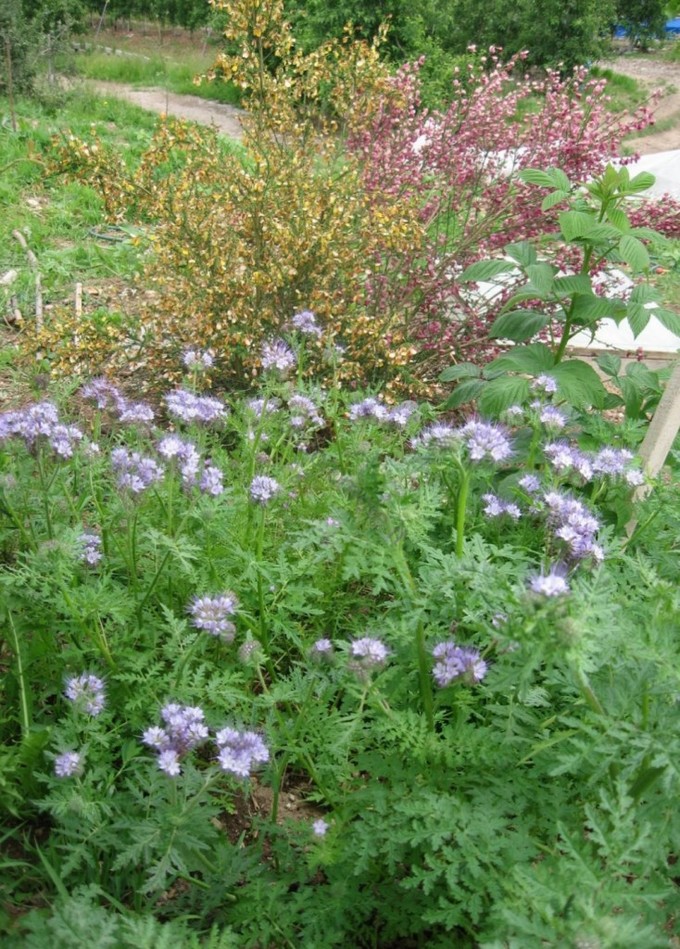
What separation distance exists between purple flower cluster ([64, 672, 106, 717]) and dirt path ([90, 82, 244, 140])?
10.4 metres

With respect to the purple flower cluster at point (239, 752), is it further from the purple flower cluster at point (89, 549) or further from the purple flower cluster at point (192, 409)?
the purple flower cluster at point (192, 409)

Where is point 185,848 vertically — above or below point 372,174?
below

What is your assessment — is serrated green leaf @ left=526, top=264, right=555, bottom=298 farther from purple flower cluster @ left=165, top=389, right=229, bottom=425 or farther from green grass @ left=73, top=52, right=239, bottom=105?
green grass @ left=73, top=52, right=239, bottom=105

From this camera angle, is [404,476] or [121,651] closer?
[404,476]

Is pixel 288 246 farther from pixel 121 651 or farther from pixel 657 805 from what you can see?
pixel 657 805

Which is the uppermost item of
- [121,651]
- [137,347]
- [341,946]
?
[121,651]

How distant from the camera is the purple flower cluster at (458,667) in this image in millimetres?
1902

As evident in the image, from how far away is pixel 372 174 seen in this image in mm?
4750

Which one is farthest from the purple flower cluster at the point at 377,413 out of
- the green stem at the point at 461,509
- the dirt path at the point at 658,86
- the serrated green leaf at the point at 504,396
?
the dirt path at the point at 658,86

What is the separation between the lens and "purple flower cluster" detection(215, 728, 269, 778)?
1.81 meters

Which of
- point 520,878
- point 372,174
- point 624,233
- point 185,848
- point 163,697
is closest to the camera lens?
point 520,878

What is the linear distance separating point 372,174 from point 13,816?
368cm

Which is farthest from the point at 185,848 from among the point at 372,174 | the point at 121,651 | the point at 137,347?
the point at 372,174

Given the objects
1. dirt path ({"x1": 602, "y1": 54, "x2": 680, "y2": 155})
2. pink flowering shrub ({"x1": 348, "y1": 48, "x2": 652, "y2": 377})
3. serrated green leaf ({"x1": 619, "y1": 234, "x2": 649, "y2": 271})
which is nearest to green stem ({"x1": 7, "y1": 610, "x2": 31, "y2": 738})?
serrated green leaf ({"x1": 619, "y1": 234, "x2": 649, "y2": 271})
